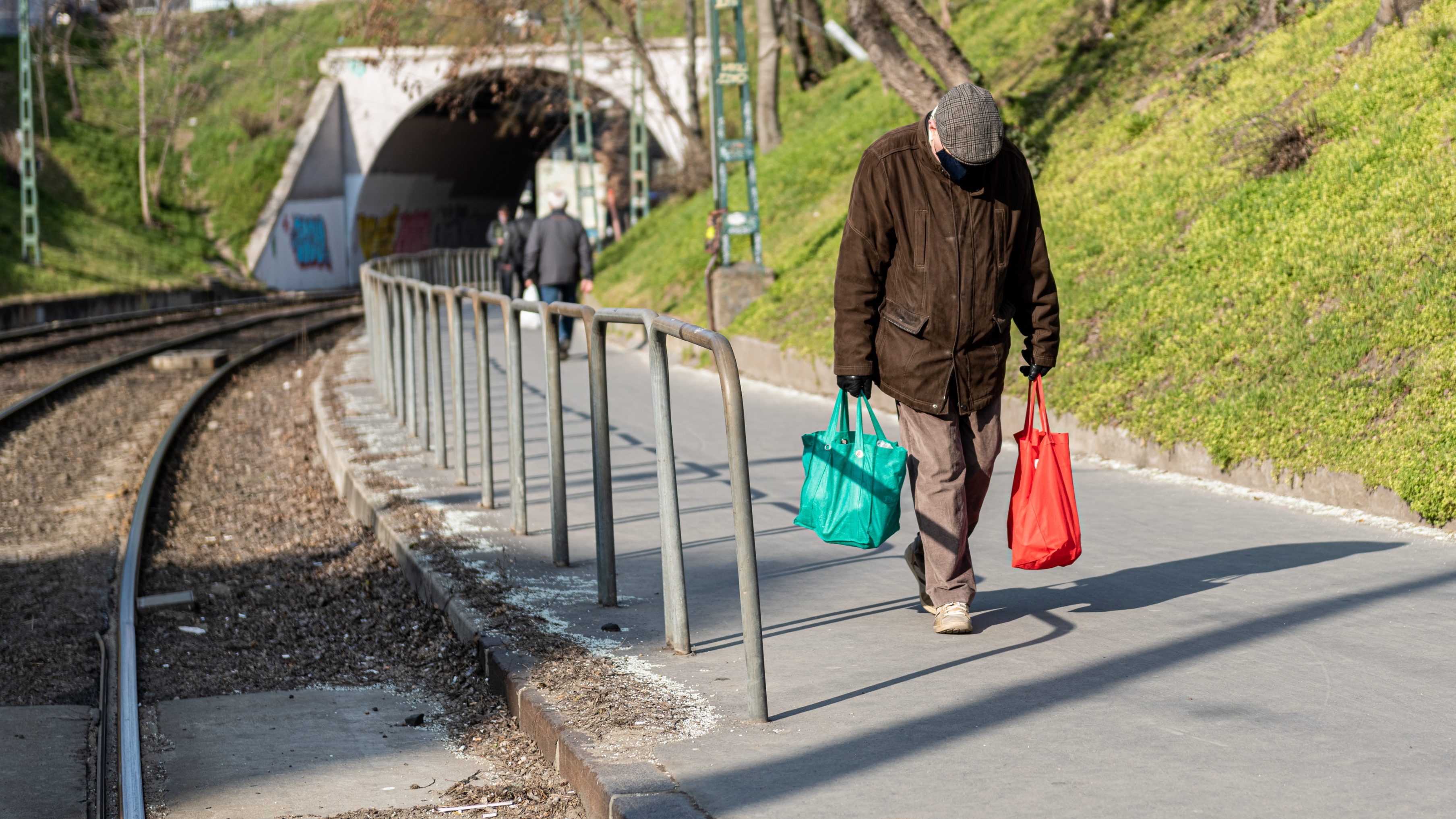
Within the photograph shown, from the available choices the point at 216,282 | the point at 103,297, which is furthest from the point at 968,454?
the point at 216,282

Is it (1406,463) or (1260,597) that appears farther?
(1406,463)

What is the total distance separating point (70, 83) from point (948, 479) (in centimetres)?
4490

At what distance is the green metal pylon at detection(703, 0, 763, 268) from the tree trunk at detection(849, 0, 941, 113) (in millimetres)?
1378

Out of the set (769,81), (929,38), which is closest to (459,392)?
(929,38)

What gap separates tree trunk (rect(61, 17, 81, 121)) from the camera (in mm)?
43156

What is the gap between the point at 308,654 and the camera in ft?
20.3

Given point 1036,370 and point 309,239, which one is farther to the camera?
point 309,239

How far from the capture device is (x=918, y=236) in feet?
15.6

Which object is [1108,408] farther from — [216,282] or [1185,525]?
[216,282]

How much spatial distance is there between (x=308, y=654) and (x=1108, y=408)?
4867mm

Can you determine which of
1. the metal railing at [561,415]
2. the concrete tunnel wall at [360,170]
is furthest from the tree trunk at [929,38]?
the concrete tunnel wall at [360,170]

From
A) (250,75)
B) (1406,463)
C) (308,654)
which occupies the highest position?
(250,75)

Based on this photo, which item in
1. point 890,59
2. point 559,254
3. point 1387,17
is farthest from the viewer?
point 559,254

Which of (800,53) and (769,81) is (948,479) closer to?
(769,81)
